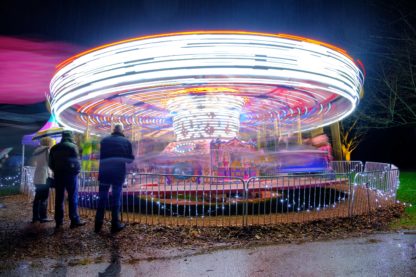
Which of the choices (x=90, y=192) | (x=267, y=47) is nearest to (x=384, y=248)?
(x=267, y=47)

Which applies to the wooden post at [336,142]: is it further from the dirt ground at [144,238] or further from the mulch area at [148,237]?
the mulch area at [148,237]

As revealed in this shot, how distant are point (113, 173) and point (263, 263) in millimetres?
2692

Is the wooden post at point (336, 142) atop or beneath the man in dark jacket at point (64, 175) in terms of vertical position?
atop

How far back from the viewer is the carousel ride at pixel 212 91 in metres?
8.34

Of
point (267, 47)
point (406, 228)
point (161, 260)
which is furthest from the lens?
point (267, 47)

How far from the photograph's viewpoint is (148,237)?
547 cm

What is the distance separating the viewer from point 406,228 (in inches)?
246

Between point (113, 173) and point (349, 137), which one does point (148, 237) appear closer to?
point (113, 173)

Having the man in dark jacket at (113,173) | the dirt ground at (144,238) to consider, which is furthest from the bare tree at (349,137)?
the man in dark jacket at (113,173)

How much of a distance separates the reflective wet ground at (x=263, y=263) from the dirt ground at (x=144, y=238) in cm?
22

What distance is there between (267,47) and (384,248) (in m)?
5.09

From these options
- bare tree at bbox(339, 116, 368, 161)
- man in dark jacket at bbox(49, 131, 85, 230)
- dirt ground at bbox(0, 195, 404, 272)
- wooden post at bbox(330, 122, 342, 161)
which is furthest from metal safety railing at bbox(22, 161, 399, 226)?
bare tree at bbox(339, 116, 368, 161)

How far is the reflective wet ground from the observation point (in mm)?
4047

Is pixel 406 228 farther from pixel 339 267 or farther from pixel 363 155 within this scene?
pixel 363 155
